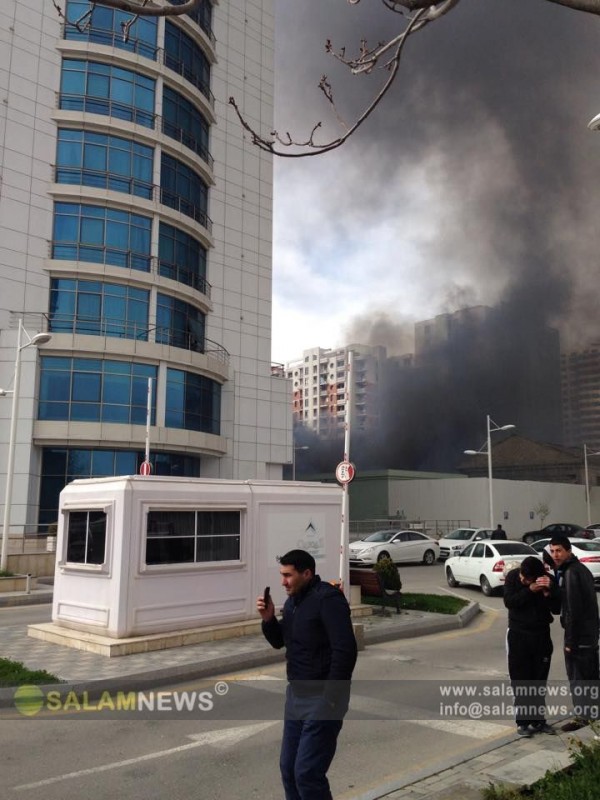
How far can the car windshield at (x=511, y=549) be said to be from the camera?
60.6 feet

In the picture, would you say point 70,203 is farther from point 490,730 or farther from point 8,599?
point 490,730

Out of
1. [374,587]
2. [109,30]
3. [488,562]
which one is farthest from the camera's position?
[109,30]

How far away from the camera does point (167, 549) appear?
11219 millimetres

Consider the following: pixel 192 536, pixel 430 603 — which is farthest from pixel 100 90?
pixel 430 603

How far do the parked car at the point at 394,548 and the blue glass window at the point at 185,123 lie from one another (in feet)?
76.2

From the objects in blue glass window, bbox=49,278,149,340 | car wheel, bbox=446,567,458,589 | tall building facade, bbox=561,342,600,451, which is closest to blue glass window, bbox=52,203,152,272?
blue glass window, bbox=49,278,149,340

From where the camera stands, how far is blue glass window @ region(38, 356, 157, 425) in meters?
31.8

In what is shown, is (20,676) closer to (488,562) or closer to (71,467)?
(488,562)

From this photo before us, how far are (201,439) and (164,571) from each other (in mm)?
24613

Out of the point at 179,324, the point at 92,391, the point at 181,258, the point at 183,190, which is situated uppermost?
the point at 183,190

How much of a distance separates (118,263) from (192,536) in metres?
25.3

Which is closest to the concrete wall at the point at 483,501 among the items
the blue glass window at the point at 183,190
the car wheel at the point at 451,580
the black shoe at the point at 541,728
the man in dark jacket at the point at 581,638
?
the blue glass window at the point at 183,190

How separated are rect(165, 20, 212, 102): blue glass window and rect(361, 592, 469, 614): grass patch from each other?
31.7 metres

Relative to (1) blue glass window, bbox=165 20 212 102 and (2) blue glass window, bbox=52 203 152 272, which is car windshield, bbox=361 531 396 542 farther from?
(1) blue glass window, bbox=165 20 212 102
